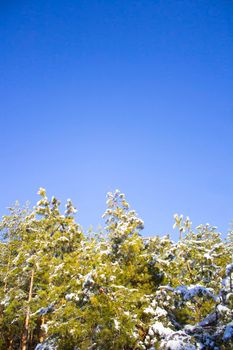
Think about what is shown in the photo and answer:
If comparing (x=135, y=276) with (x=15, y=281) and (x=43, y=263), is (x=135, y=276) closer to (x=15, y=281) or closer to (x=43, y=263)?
(x=43, y=263)

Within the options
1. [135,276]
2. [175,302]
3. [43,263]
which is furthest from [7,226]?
[175,302]

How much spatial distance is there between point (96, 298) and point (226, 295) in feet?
13.4

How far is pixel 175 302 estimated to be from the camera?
10.2 metres

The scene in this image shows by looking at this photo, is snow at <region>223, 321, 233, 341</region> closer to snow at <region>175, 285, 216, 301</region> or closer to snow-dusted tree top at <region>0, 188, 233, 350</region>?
snow-dusted tree top at <region>0, 188, 233, 350</region>

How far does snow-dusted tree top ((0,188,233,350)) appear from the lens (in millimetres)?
8641

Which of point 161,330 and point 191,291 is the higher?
point 191,291

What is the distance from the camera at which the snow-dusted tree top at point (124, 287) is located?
8641mm

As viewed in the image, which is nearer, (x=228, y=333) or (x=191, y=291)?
(x=228, y=333)

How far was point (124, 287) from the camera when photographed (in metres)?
9.60

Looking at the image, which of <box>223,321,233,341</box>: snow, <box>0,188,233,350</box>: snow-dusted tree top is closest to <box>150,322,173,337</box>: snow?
<box>0,188,233,350</box>: snow-dusted tree top

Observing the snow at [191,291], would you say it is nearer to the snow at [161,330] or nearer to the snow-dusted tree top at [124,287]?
the snow-dusted tree top at [124,287]

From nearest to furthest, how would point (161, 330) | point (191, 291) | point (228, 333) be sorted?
point (228, 333) → point (161, 330) → point (191, 291)

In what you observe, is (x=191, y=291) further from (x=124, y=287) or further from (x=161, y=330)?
(x=124, y=287)

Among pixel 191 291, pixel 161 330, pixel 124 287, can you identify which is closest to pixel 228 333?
pixel 191 291
